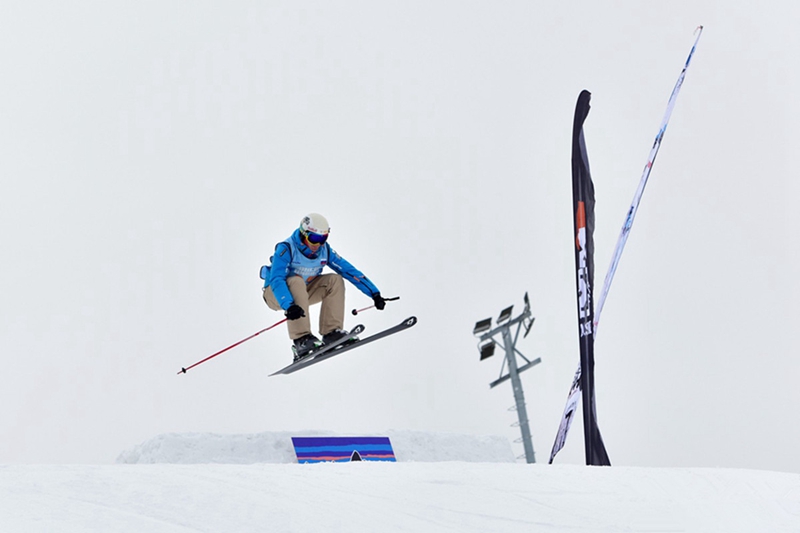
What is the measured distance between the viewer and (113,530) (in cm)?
409

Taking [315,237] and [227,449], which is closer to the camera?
[315,237]

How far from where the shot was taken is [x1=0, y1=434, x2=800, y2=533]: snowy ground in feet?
14.3

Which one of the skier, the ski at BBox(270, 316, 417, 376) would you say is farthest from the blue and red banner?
the skier

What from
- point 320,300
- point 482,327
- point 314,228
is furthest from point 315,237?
point 482,327

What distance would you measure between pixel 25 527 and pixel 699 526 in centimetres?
357

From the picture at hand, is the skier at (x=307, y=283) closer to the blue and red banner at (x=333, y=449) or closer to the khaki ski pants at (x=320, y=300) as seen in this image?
the khaki ski pants at (x=320, y=300)

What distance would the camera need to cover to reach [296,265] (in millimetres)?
9727

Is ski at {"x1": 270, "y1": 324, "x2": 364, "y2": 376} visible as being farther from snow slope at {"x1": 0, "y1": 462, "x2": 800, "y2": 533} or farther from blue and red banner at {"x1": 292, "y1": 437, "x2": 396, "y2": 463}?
snow slope at {"x1": 0, "y1": 462, "x2": 800, "y2": 533}

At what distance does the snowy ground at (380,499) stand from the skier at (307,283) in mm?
3743

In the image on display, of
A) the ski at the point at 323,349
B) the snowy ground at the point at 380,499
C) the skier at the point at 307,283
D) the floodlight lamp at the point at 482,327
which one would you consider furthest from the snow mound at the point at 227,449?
Result: the snowy ground at the point at 380,499

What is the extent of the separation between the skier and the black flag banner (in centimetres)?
251

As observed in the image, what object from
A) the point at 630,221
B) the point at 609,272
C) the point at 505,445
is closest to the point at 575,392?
the point at 609,272

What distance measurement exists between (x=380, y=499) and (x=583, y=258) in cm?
489

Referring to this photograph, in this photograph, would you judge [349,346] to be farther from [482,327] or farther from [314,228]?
[482,327]
